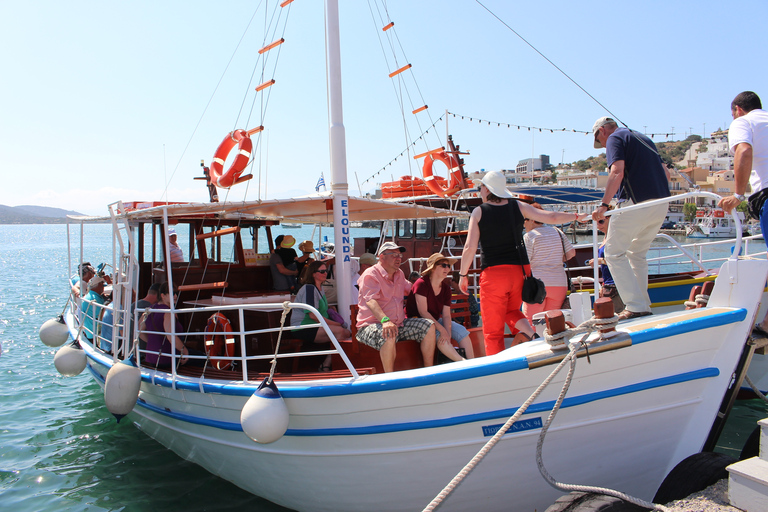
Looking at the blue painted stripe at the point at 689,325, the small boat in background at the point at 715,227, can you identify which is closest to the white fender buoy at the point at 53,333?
the blue painted stripe at the point at 689,325

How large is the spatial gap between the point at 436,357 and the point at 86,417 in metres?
6.25

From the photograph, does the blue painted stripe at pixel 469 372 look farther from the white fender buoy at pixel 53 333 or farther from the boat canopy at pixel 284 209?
the white fender buoy at pixel 53 333

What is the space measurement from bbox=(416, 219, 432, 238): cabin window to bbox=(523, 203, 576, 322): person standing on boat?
633cm

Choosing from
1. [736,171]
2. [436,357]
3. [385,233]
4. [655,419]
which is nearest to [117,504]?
[436,357]

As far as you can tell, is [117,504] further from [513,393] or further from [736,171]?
[736,171]

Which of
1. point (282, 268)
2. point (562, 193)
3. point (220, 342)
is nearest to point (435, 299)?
point (220, 342)

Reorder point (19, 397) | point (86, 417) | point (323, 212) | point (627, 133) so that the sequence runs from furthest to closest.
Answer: point (19, 397) → point (86, 417) → point (323, 212) → point (627, 133)

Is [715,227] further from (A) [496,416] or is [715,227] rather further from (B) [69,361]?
(B) [69,361]

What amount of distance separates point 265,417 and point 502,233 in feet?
7.97

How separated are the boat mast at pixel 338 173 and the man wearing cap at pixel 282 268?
74.6 inches

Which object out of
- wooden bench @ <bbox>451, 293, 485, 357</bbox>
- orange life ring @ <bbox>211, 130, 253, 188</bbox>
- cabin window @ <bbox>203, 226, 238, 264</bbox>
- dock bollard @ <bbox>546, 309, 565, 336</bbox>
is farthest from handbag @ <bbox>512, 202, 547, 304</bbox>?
cabin window @ <bbox>203, 226, 238, 264</bbox>

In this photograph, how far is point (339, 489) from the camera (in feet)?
14.4

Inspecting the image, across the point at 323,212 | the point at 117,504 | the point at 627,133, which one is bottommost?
the point at 117,504

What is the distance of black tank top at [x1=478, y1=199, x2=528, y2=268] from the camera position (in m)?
4.42
